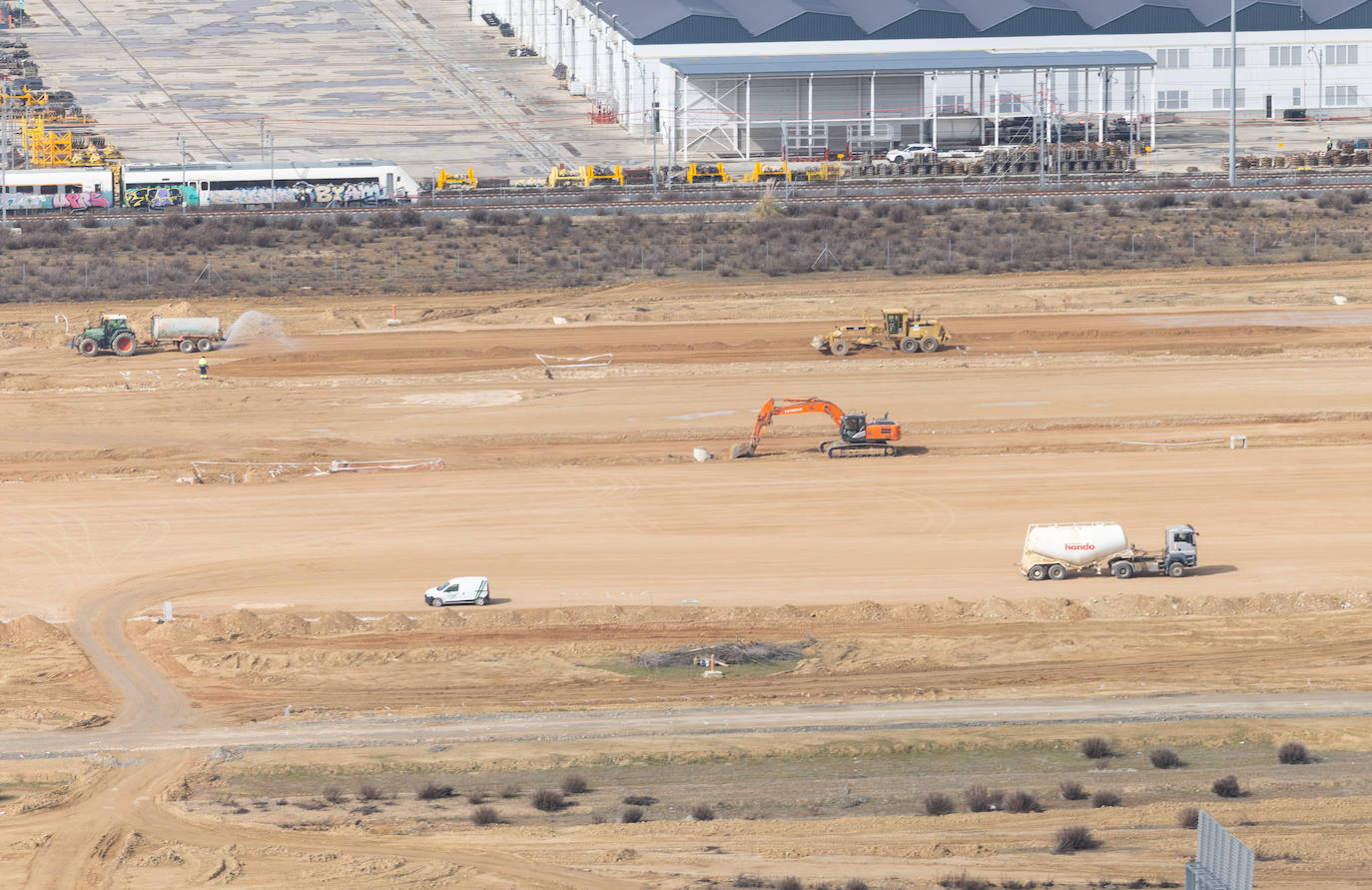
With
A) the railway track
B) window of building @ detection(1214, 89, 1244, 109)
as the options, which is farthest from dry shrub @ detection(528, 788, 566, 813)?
window of building @ detection(1214, 89, 1244, 109)

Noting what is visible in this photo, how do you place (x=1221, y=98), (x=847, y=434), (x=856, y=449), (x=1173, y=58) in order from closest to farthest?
(x=847, y=434) → (x=856, y=449) → (x=1173, y=58) → (x=1221, y=98)

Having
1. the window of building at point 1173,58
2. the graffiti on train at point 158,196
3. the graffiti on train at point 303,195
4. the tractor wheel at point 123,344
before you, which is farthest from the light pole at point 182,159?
the window of building at point 1173,58

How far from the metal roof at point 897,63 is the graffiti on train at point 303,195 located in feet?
68.7

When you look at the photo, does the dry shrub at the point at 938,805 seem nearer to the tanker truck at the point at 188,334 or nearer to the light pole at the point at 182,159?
the tanker truck at the point at 188,334

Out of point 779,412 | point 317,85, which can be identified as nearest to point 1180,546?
point 779,412

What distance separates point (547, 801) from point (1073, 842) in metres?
7.57

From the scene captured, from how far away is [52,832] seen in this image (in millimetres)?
26453

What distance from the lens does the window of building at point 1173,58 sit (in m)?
119

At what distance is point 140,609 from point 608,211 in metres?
53.7

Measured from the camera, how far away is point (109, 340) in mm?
62438

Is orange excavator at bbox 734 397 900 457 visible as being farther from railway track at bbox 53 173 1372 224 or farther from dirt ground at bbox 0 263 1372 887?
railway track at bbox 53 173 1372 224

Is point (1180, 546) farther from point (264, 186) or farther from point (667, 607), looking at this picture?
point (264, 186)

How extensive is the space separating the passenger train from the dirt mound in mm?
63052

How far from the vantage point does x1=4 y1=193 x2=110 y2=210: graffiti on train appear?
9550cm
